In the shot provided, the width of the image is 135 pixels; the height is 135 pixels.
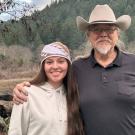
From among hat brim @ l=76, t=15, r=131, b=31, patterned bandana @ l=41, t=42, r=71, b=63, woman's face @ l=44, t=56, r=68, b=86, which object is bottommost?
woman's face @ l=44, t=56, r=68, b=86

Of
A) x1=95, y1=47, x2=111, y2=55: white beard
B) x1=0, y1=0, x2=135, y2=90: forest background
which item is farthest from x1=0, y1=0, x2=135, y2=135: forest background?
x1=95, y1=47, x2=111, y2=55: white beard

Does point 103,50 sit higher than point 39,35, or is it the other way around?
point 103,50

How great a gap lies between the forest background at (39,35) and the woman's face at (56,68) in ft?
2.67

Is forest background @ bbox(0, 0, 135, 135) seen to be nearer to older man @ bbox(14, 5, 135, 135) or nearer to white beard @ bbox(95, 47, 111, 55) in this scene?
older man @ bbox(14, 5, 135, 135)

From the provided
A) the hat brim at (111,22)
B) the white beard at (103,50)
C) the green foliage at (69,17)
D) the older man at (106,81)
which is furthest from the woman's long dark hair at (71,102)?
the green foliage at (69,17)

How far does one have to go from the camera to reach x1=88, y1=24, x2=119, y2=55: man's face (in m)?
3.84

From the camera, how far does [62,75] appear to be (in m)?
3.46

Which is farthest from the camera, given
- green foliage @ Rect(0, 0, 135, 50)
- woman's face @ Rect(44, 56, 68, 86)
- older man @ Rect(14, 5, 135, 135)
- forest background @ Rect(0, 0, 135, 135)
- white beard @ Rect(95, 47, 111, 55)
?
green foliage @ Rect(0, 0, 135, 50)

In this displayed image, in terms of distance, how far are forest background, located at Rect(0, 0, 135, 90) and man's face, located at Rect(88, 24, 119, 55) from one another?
1.02ft

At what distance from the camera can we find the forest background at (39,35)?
9.34m

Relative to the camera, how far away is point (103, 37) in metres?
3.88

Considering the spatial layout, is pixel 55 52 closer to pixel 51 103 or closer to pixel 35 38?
pixel 51 103

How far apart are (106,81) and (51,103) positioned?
0.55 m

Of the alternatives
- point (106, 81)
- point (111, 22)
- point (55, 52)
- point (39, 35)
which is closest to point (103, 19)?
point (111, 22)
